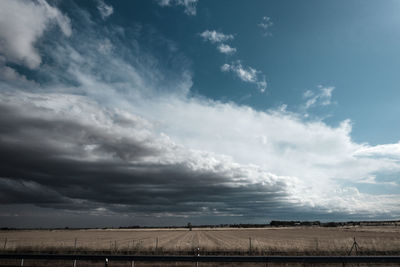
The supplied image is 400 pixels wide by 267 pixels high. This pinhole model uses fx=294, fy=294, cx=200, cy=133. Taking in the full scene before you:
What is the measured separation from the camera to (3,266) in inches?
671

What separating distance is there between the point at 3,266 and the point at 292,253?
22.0 meters

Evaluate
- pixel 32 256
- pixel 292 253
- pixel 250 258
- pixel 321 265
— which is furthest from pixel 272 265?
pixel 32 256

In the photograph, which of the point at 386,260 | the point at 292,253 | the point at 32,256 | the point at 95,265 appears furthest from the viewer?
the point at 292,253

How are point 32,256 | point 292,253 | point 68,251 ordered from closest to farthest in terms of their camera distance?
point 32,256 → point 292,253 → point 68,251

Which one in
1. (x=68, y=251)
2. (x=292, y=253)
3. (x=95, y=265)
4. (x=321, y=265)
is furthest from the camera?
(x=68, y=251)

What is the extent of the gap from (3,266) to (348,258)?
19.3 meters

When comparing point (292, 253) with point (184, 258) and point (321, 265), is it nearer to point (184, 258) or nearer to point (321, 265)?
point (321, 265)

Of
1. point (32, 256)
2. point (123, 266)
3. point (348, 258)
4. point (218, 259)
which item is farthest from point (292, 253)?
point (32, 256)

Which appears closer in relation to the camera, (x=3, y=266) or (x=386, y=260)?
(x=386, y=260)

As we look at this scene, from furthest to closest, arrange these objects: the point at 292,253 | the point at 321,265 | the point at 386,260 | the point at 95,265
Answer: the point at 292,253 → the point at 95,265 → the point at 321,265 → the point at 386,260

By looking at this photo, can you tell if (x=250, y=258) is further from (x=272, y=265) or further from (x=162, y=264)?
(x=162, y=264)

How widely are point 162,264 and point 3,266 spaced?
9.23 metres

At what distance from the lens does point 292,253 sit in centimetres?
2639

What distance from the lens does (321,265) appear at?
18281 mm
